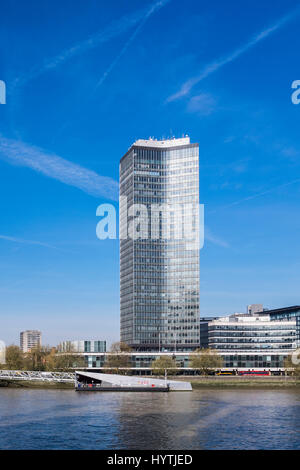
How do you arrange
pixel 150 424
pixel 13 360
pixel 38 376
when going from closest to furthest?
pixel 150 424 < pixel 38 376 < pixel 13 360

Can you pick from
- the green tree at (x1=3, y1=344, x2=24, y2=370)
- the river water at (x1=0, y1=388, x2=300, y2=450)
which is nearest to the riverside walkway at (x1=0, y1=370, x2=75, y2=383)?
the green tree at (x1=3, y1=344, x2=24, y2=370)

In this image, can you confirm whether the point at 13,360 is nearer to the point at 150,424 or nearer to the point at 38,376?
the point at 38,376

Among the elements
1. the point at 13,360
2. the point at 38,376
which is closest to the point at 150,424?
the point at 38,376

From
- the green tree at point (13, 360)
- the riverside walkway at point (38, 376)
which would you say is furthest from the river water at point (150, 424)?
the green tree at point (13, 360)

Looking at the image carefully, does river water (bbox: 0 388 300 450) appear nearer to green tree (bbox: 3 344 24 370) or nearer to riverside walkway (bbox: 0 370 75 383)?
riverside walkway (bbox: 0 370 75 383)

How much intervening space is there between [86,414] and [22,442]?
96.0ft

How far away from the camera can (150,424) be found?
83.3 metres

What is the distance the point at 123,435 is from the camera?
242 ft

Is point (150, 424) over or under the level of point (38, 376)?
over

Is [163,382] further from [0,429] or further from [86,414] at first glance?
[0,429]

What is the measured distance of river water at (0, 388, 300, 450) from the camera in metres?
68.9

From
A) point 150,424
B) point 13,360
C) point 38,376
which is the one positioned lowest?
point 38,376
